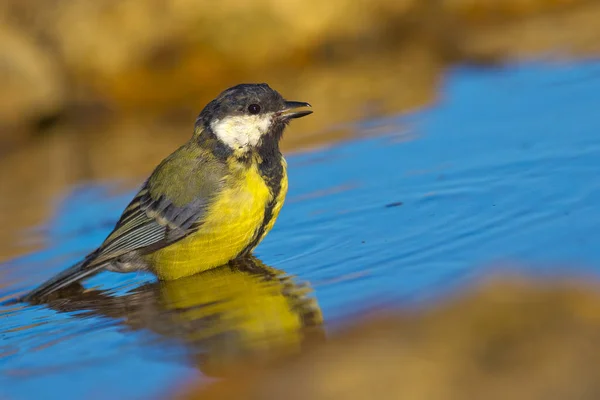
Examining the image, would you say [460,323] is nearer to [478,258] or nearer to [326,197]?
[478,258]

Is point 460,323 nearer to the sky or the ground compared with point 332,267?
nearer to the ground

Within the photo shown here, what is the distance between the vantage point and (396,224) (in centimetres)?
609

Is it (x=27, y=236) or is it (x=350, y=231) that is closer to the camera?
(x=350, y=231)

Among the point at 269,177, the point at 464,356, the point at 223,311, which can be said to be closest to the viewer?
the point at 464,356

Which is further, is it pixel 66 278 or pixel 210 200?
pixel 66 278

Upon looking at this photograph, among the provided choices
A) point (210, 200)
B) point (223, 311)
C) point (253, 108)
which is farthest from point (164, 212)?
point (223, 311)

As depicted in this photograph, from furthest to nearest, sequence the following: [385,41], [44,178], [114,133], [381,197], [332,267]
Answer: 1. [385,41]
2. [114,133]
3. [44,178]
4. [381,197]
5. [332,267]

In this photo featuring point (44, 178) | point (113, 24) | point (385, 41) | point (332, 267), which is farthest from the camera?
point (385, 41)

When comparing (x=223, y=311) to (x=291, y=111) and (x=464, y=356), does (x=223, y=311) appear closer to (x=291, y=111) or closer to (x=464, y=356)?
(x=464, y=356)

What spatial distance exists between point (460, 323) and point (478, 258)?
1039mm

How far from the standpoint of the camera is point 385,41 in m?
13.8

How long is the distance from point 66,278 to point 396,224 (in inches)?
78.2

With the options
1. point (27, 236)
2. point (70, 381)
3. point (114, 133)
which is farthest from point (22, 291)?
point (114, 133)

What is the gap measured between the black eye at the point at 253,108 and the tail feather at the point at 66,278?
1.29 meters
